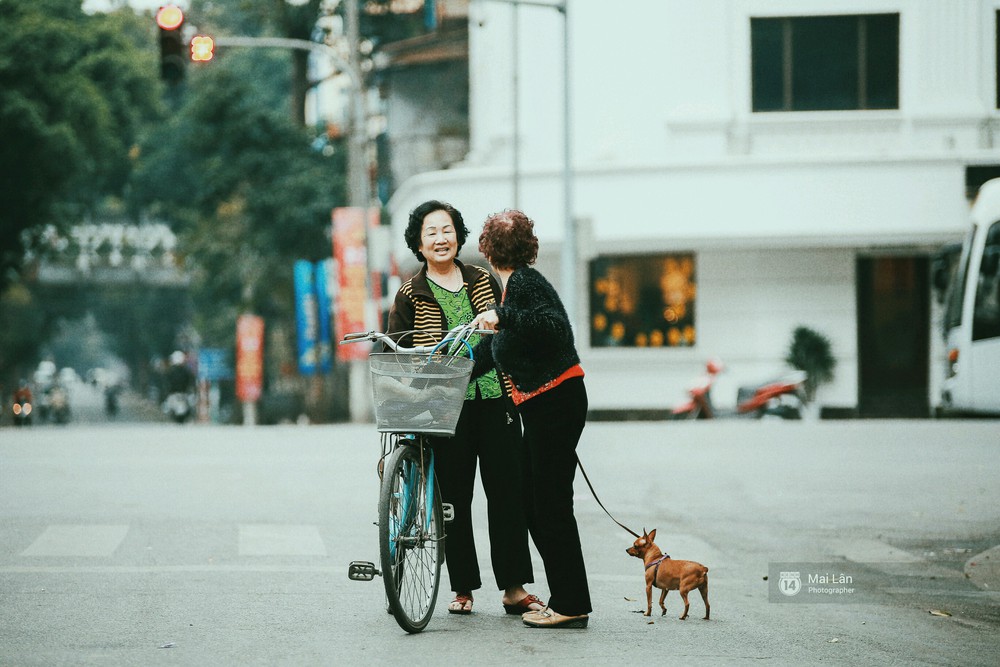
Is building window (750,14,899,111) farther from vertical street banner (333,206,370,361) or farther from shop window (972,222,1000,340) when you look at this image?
shop window (972,222,1000,340)

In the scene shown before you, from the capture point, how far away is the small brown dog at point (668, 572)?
6.61 meters

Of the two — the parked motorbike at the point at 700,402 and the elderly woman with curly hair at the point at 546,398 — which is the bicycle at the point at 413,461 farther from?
the parked motorbike at the point at 700,402

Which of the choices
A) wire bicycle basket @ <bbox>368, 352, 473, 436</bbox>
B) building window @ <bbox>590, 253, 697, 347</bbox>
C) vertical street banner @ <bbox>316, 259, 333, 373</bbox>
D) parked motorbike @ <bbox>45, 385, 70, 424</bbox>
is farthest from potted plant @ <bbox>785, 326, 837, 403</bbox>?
parked motorbike @ <bbox>45, 385, 70, 424</bbox>

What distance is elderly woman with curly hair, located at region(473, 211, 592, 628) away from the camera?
635cm

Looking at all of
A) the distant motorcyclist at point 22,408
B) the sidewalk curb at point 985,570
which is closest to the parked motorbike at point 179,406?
the distant motorcyclist at point 22,408

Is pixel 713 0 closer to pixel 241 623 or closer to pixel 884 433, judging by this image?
pixel 884 433

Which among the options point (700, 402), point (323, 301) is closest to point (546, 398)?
point (700, 402)

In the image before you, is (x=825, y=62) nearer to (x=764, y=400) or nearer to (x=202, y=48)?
(x=764, y=400)

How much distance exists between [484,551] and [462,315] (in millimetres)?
3286

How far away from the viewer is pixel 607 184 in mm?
27250

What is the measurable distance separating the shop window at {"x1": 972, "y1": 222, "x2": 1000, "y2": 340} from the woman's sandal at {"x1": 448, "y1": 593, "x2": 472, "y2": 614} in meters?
12.7

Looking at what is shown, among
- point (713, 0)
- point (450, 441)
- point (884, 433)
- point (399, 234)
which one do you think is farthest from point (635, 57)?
point (450, 441)

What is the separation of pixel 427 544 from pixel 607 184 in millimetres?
21282

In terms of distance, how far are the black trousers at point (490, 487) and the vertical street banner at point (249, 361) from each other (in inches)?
1358
